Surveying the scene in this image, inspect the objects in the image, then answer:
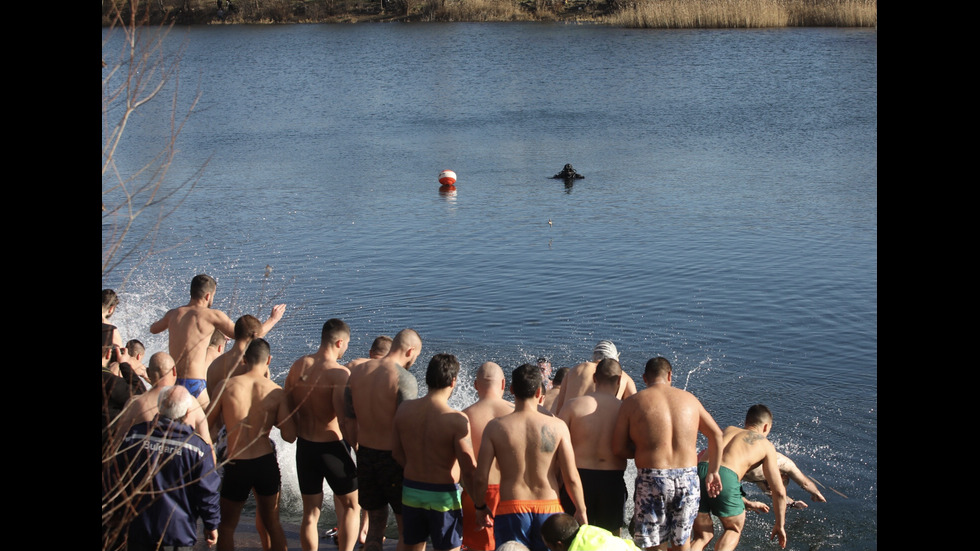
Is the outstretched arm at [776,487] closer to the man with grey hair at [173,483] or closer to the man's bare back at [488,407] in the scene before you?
the man's bare back at [488,407]

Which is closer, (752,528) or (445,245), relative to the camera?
(752,528)

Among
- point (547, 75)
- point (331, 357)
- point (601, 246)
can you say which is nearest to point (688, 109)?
point (547, 75)

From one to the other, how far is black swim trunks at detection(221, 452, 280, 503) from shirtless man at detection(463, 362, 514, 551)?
148 cm

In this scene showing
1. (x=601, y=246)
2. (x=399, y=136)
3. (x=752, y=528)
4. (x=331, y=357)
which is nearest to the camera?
(x=331, y=357)

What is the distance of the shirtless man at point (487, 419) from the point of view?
6.39 meters

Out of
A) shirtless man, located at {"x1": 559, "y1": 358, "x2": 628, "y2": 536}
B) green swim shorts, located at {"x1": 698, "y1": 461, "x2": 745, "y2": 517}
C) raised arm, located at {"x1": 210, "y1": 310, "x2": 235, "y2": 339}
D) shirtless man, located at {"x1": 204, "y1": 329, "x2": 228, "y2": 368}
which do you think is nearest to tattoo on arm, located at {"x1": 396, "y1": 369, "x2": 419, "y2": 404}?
shirtless man, located at {"x1": 559, "y1": 358, "x2": 628, "y2": 536}

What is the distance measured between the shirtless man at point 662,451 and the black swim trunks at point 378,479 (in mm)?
1586

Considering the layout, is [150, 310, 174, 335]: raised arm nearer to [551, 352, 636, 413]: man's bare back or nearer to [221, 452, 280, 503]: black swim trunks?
[221, 452, 280, 503]: black swim trunks

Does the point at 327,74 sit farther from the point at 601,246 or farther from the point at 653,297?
the point at 653,297

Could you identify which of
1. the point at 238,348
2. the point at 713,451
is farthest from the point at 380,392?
the point at 713,451

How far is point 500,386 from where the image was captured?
6535 millimetres

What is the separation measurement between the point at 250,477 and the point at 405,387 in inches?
52.6
